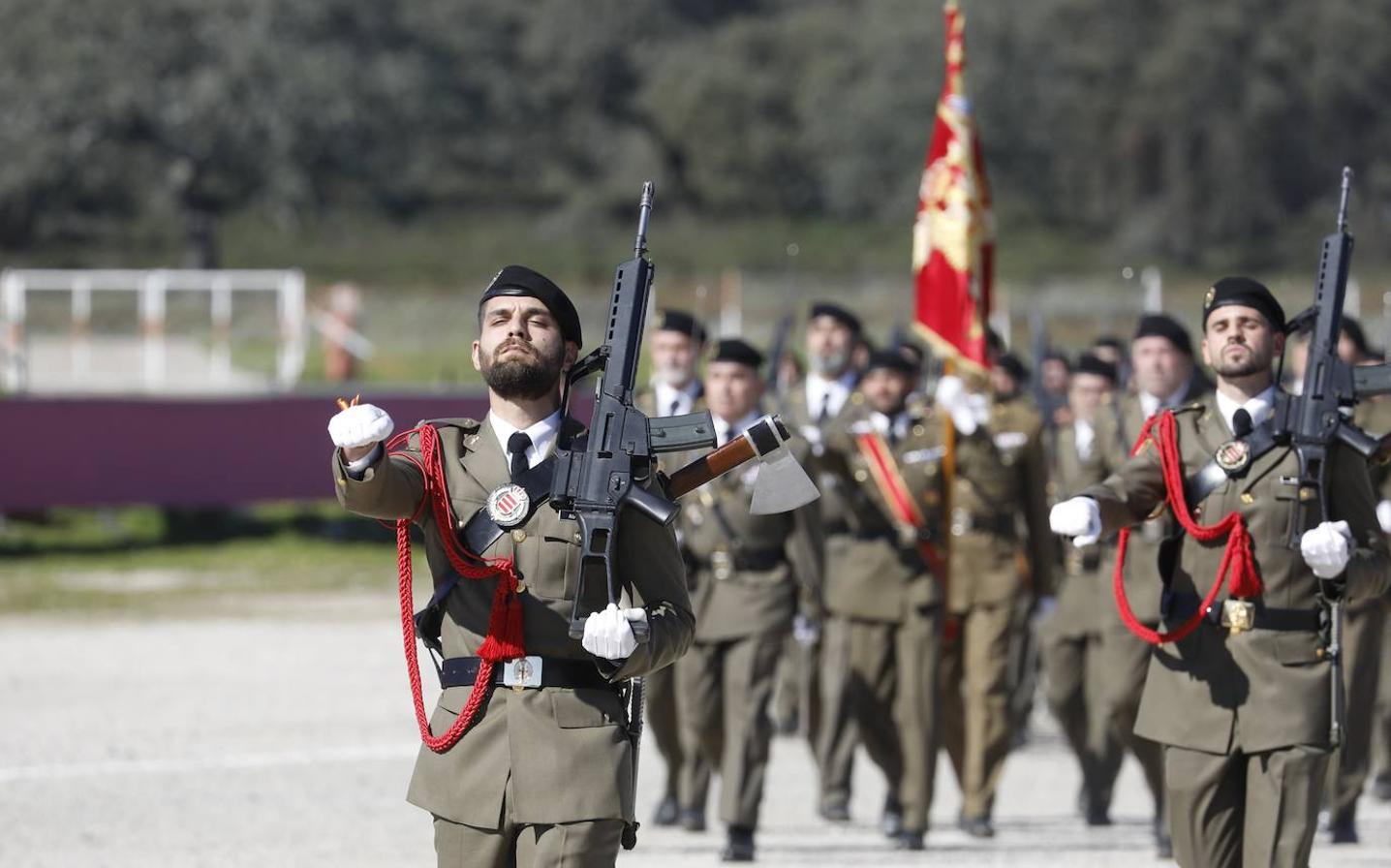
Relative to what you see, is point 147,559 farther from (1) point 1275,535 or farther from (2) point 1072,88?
(2) point 1072,88

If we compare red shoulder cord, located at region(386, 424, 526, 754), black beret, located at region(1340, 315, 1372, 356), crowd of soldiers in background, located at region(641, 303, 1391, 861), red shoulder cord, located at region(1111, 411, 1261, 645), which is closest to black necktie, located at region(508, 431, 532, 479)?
red shoulder cord, located at region(386, 424, 526, 754)

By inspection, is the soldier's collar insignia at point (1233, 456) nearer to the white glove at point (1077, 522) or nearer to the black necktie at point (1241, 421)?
the black necktie at point (1241, 421)

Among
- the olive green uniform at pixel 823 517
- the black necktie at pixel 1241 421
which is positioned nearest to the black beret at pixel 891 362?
the olive green uniform at pixel 823 517

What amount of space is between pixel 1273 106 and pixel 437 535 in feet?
173

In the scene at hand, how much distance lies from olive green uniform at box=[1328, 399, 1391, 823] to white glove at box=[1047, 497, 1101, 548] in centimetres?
349

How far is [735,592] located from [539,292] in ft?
15.6

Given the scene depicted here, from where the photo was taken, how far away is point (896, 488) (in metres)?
11.3

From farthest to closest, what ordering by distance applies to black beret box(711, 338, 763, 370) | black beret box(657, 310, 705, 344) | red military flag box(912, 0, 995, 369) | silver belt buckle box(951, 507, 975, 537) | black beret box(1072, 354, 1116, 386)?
black beret box(1072, 354, 1116, 386)
red military flag box(912, 0, 995, 369)
silver belt buckle box(951, 507, 975, 537)
black beret box(657, 310, 705, 344)
black beret box(711, 338, 763, 370)

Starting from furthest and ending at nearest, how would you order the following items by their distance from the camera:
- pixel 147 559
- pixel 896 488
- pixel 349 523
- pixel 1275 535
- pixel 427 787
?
pixel 349 523, pixel 147 559, pixel 896 488, pixel 1275 535, pixel 427 787

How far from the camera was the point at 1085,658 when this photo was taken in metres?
11.8

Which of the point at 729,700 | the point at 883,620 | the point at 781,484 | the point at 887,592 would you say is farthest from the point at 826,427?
the point at 781,484

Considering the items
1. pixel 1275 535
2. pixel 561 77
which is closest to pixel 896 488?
pixel 1275 535

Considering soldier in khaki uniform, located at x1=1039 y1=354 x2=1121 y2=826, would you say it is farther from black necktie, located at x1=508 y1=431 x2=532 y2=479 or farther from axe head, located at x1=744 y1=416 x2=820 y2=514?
black necktie, located at x1=508 y1=431 x2=532 y2=479

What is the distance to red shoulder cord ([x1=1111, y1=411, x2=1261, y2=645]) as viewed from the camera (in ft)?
23.5
